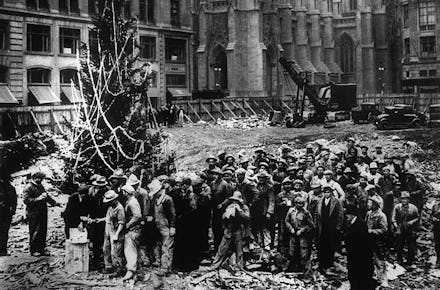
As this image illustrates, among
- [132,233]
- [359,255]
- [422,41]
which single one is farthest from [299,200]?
[422,41]

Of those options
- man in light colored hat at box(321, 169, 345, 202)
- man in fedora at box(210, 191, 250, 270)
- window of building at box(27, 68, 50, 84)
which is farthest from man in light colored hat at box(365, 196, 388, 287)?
window of building at box(27, 68, 50, 84)

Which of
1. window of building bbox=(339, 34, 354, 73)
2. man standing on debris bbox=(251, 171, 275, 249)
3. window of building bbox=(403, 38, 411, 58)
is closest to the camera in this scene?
man standing on debris bbox=(251, 171, 275, 249)

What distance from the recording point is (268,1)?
173ft

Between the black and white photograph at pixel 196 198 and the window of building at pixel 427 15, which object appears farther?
the window of building at pixel 427 15

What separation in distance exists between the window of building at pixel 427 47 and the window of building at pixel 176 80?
24919mm

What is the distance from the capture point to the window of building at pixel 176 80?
43.8 meters

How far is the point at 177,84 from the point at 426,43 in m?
25.9

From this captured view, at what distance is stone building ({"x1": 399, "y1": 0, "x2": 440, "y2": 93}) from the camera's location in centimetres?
4916

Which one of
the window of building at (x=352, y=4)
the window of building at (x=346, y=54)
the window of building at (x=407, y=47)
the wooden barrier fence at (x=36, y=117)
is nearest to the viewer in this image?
the wooden barrier fence at (x=36, y=117)

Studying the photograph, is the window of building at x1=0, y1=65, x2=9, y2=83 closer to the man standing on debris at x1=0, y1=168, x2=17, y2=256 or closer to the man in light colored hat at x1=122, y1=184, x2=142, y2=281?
the man standing on debris at x1=0, y1=168, x2=17, y2=256

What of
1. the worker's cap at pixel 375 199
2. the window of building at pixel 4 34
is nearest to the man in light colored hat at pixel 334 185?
the worker's cap at pixel 375 199

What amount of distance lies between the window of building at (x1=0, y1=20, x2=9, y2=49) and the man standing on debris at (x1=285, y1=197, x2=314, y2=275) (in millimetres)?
27134

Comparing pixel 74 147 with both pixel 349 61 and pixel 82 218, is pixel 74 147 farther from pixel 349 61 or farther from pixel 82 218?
pixel 349 61

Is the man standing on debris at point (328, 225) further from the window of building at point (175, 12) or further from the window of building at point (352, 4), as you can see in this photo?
the window of building at point (352, 4)
